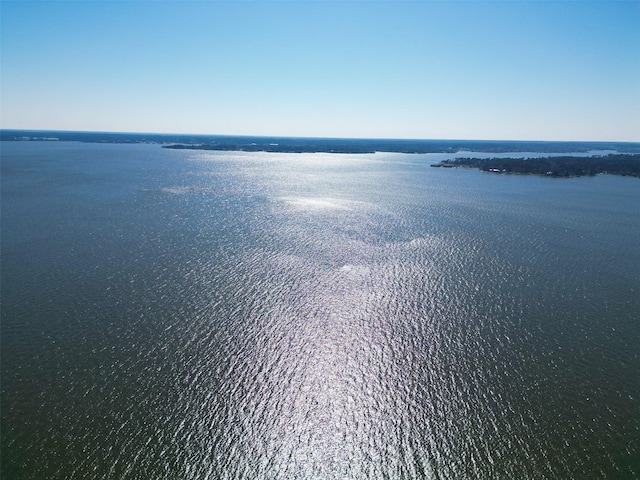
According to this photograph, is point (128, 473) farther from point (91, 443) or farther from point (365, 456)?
point (365, 456)

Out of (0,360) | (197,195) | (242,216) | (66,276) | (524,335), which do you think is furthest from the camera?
(197,195)

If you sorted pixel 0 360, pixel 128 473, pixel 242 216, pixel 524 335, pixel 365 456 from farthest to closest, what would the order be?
1. pixel 242 216
2. pixel 524 335
3. pixel 0 360
4. pixel 365 456
5. pixel 128 473

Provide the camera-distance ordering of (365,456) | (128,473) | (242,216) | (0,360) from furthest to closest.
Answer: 1. (242,216)
2. (0,360)
3. (365,456)
4. (128,473)

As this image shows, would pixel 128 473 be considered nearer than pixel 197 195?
Yes

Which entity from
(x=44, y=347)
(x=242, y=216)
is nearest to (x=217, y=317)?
(x=44, y=347)

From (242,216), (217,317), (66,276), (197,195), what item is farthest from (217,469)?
(197,195)

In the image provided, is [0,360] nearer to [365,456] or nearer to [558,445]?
[365,456]
